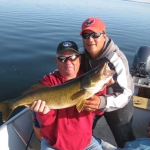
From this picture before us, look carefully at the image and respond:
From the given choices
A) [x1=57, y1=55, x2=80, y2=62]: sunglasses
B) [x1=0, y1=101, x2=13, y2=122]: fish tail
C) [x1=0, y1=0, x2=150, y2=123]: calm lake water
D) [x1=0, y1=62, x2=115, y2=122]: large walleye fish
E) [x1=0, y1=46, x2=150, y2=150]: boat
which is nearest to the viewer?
[x1=0, y1=62, x2=115, y2=122]: large walleye fish

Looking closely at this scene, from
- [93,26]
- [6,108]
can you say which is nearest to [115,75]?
[93,26]

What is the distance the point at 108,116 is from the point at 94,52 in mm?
1113

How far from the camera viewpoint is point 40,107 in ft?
9.25

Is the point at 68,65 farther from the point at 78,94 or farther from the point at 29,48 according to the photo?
the point at 29,48

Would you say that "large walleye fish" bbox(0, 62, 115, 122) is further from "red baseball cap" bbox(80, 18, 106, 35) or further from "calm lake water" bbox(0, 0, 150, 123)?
"calm lake water" bbox(0, 0, 150, 123)

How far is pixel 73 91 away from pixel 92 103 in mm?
311

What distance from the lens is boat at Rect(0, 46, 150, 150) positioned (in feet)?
12.4

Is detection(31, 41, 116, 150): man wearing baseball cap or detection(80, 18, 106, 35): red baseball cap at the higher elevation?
detection(80, 18, 106, 35): red baseball cap

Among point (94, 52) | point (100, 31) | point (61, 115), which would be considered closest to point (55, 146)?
point (61, 115)

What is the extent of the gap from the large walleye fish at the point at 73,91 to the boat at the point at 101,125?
3.78 ft

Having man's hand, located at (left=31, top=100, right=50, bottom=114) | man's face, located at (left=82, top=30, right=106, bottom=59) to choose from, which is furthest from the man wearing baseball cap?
man's face, located at (left=82, top=30, right=106, bottom=59)

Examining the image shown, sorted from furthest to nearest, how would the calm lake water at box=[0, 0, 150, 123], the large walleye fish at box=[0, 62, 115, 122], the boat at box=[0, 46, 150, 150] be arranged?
the calm lake water at box=[0, 0, 150, 123], the boat at box=[0, 46, 150, 150], the large walleye fish at box=[0, 62, 115, 122]

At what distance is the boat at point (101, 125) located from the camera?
3787mm

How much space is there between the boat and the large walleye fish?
115 centimetres
